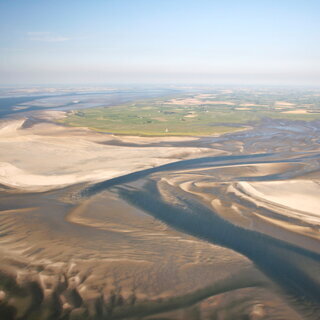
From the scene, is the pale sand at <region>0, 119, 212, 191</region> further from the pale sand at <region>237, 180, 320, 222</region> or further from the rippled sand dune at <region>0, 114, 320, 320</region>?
the pale sand at <region>237, 180, 320, 222</region>

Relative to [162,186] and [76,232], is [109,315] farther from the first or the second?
[162,186]

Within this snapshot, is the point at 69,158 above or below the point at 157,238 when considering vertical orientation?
above

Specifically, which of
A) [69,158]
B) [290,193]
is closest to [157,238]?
[290,193]

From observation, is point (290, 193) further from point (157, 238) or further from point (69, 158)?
point (69, 158)

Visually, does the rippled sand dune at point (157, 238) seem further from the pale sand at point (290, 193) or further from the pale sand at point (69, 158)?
the pale sand at point (69, 158)

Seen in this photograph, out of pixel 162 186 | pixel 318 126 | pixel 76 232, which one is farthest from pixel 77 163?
pixel 318 126

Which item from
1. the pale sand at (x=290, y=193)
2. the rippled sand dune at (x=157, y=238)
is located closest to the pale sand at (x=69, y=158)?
the rippled sand dune at (x=157, y=238)
